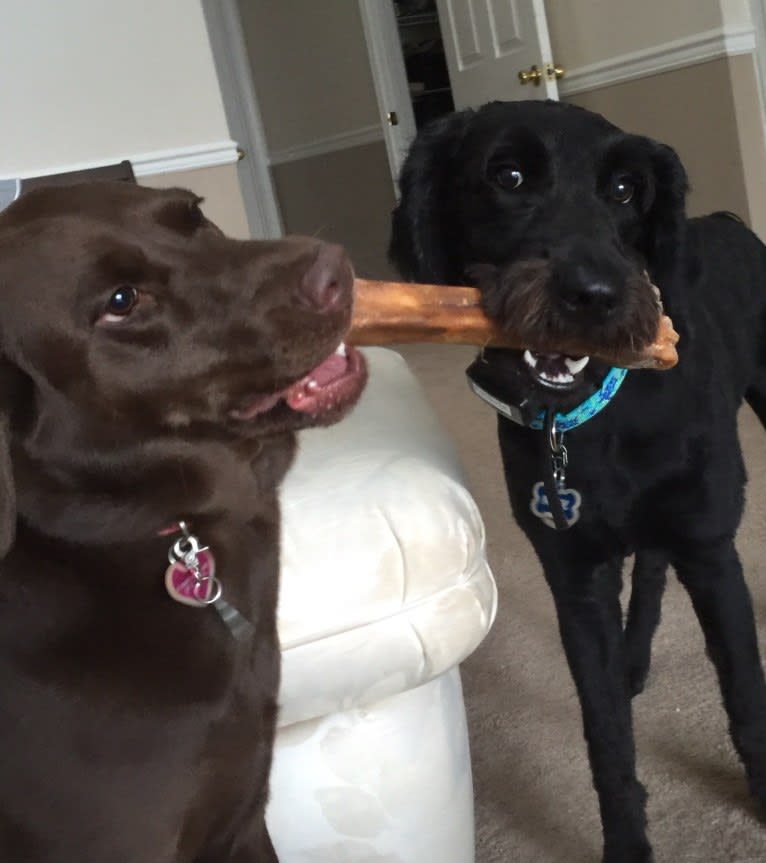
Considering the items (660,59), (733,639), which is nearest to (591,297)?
(733,639)

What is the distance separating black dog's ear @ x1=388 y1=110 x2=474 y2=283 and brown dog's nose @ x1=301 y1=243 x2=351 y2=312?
1.15ft

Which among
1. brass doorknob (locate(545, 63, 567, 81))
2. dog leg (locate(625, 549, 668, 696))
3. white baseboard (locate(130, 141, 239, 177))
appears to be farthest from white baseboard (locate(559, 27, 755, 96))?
dog leg (locate(625, 549, 668, 696))

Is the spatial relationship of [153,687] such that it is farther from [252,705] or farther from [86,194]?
[86,194]

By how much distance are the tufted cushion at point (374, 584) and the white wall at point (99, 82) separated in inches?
68.0

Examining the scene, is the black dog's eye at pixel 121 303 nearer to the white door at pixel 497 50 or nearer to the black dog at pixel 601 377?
the black dog at pixel 601 377

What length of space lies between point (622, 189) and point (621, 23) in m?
2.70

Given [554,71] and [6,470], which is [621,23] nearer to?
[554,71]

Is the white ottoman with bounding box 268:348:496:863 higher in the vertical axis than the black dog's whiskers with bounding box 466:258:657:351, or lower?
lower

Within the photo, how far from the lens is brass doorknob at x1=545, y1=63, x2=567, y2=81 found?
352 centimetres

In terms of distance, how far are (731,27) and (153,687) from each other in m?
2.98

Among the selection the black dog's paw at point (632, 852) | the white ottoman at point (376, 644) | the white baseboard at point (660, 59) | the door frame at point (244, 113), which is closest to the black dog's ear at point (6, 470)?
the white ottoman at point (376, 644)

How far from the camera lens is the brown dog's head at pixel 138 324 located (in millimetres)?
771

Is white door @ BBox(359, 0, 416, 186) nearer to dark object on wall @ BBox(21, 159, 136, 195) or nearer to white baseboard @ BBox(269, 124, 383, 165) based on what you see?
white baseboard @ BBox(269, 124, 383, 165)

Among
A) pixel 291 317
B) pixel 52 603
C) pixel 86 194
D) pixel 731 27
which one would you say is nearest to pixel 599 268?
pixel 291 317
